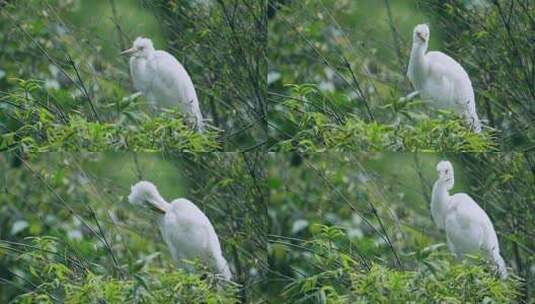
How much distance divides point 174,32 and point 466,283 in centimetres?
135

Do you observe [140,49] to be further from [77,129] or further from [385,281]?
[385,281]

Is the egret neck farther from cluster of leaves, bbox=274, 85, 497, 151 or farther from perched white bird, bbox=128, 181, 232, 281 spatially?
perched white bird, bbox=128, 181, 232, 281

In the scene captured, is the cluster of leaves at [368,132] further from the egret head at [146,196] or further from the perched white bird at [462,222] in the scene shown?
the egret head at [146,196]

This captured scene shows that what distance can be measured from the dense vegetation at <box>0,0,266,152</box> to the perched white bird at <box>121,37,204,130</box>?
47mm

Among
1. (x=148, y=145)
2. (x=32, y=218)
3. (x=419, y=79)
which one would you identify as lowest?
(x=32, y=218)

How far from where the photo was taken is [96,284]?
4699mm

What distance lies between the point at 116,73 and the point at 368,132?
916 millimetres

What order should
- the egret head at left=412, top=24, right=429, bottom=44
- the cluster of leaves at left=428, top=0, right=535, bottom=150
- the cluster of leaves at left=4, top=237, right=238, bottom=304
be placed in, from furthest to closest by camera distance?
the cluster of leaves at left=428, top=0, right=535, bottom=150, the egret head at left=412, top=24, right=429, bottom=44, the cluster of leaves at left=4, top=237, right=238, bottom=304

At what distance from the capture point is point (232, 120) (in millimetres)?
4922

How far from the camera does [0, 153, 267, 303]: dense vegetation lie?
4785 millimetres

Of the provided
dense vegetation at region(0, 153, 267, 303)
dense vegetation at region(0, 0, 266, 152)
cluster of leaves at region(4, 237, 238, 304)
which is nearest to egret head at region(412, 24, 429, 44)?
dense vegetation at region(0, 0, 266, 152)

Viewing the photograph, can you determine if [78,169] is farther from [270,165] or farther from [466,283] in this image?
[466,283]

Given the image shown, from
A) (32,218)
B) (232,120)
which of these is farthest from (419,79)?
(32,218)

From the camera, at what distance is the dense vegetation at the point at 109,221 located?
4.79m
